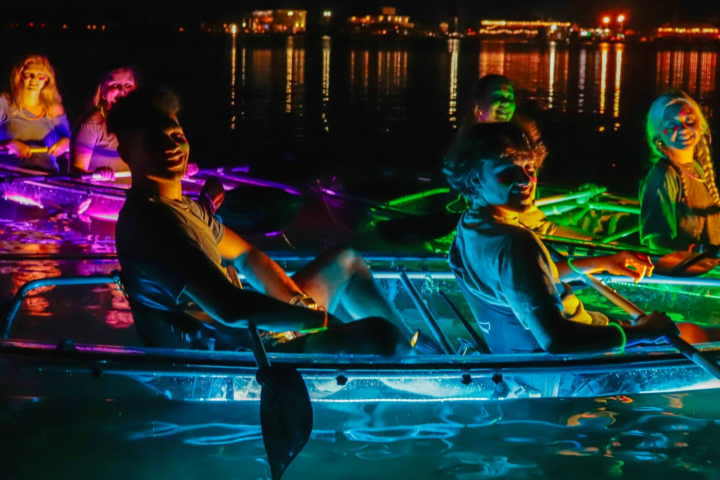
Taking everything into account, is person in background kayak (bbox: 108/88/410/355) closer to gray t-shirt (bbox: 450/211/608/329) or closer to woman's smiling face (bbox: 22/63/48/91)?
gray t-shirt (bbox: 450/211/608/329)

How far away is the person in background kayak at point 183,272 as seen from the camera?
338 cm

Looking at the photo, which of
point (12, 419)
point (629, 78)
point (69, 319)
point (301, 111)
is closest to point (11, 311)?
point (12, 419)

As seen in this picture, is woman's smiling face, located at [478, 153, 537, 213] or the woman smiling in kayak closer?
the woman smiling in kayak

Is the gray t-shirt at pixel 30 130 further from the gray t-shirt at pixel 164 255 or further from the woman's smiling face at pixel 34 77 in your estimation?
the gray t-shirt at pixel 164 255

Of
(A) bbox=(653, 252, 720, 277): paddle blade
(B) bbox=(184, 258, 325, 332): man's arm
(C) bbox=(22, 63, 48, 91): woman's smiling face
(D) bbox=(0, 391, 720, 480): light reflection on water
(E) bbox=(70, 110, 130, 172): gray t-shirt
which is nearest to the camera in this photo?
(B) bbox=(184, 258, 325, 332): man's arm

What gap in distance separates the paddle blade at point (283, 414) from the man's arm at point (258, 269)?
585 millimetres

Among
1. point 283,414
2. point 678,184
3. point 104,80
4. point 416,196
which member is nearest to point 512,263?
point 283,414

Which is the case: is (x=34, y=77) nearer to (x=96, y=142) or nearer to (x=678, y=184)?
(x=96, y=142)

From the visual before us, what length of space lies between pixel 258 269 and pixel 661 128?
2901 millimetres

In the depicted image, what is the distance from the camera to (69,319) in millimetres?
5758

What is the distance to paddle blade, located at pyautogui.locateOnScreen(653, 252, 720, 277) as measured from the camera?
496cm

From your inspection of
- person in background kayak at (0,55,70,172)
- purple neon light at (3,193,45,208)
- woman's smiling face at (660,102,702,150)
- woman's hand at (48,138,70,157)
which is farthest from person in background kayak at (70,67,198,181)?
woman's smiling face at (660,102,702,150)

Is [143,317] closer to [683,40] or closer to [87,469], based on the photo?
[87,469]

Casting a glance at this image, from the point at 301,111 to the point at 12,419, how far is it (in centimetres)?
2000
